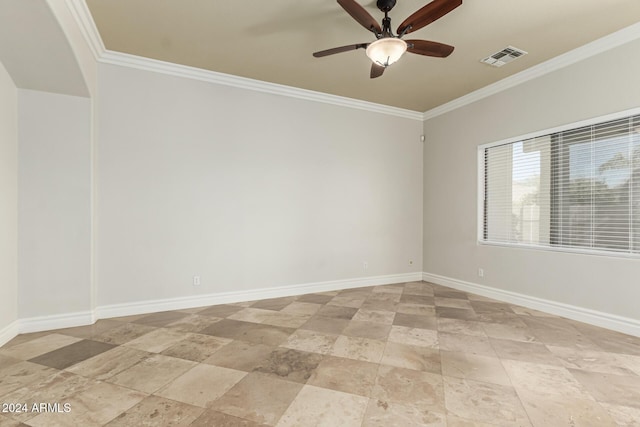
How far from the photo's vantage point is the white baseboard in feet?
10.4

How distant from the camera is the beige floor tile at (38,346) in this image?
266 centimetres

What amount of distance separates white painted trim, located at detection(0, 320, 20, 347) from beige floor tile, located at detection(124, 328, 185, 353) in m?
1.16

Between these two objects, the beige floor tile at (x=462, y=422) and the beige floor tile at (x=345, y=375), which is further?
the beige floor tile at (x=345, y=375)

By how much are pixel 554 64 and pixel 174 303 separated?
5.65 meters

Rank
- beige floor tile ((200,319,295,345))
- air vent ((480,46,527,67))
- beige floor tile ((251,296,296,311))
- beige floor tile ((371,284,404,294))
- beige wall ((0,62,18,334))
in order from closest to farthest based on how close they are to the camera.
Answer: beige wall ((0,62,18,334)) < beige floor tile ((200,319,295,345)) < air vent ((480,46,527,67)) < beige floor tile ((251,296,296,311)) < beige floor tile ((371,284,404,294))

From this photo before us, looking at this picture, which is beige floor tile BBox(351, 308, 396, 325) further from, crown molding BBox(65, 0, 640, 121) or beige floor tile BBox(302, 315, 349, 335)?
crown molding BBox(65, 0, 640, 121)

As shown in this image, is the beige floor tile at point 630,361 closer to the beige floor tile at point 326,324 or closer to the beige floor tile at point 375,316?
the beige floor tile at point 375,316

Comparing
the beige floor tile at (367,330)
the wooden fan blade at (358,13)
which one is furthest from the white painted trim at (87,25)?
the beige floor tile at (367,330)

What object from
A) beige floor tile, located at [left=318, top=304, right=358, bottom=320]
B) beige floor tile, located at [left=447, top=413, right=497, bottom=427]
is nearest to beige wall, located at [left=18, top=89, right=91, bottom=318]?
beige floor tile, located at [left=318, top=304, right=358, bottom=320]

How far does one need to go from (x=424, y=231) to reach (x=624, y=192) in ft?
9.26

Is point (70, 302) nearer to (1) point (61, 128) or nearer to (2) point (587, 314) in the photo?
(1) point (61, 128)

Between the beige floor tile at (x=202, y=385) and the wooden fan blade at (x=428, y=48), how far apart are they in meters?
3.12

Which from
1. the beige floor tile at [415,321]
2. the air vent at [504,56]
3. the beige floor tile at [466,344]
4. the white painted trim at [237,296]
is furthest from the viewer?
the white painted trim at [237,296]

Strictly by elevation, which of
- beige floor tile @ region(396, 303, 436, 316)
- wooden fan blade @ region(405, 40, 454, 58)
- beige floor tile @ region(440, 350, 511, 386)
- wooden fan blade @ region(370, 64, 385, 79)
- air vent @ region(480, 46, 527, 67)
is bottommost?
beige floor tile @ region(396, 303, 436, 316)
